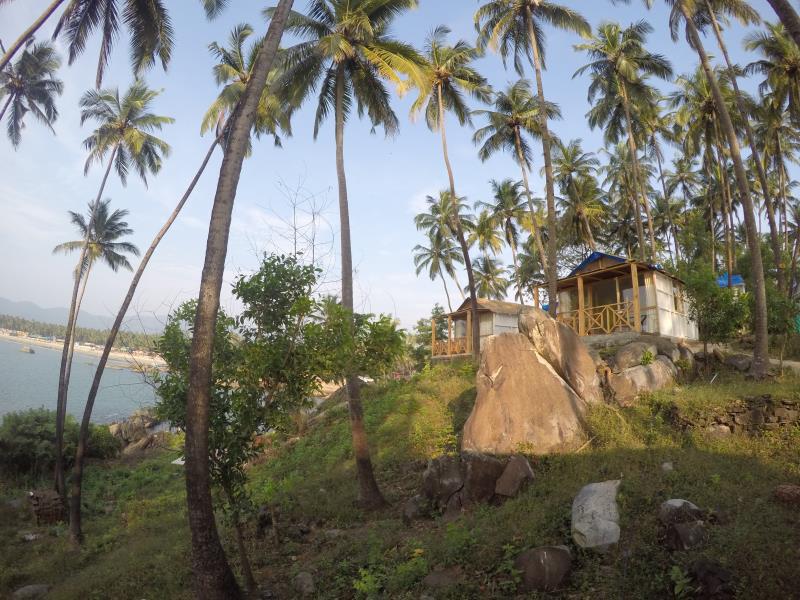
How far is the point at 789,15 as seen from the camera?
22.1 feet

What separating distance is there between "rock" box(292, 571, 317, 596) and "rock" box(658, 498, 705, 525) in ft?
17.0

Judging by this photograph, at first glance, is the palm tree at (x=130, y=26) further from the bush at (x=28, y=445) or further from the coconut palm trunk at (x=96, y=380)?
the bush at (x=28, y=445)

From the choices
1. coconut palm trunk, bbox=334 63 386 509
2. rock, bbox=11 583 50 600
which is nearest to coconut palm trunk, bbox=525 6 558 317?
coconut palm trunk, bbox=334 63 386 509

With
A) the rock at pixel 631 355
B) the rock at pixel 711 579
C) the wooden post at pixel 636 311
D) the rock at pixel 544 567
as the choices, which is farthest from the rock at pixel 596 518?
the wooden post at pixel 636 311

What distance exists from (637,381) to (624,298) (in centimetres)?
973

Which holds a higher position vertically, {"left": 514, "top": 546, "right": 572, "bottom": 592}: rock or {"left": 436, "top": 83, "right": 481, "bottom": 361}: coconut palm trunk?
{"left": 436, "top": 83, "right": 481, "bottom": 361}: coconut palm trunk

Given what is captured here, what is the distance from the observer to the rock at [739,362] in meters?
15.1

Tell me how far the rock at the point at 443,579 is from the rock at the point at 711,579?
110 inches

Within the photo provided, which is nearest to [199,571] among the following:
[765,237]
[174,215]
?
[174,215]

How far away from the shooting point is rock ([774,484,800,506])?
21.3 feet

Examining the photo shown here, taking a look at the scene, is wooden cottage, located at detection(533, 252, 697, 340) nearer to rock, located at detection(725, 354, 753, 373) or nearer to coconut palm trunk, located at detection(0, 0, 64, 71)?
rock, located at detection(725, 354, 753, 373)

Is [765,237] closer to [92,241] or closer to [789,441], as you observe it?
[789,441]

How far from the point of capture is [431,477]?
33.9 feet

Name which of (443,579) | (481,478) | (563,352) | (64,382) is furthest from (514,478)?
(64,382)
